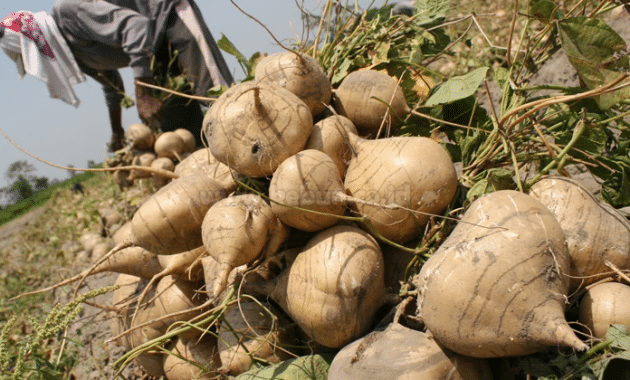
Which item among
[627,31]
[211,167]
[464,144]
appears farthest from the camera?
[627,31]

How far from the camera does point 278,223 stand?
1681mm

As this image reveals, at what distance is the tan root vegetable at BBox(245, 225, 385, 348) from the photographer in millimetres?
1474

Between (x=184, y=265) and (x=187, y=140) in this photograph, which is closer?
(x=184, y=265)

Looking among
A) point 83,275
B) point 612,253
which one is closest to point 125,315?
point 83,275

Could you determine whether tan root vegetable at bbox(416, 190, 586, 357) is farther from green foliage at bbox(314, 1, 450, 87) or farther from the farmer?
the farmer

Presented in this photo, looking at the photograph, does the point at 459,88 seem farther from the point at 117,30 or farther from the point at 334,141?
the point at 117,30

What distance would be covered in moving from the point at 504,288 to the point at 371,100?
3.57 feet

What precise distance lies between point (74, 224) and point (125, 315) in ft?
13.0

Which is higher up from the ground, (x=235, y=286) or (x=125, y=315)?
(x=235, y=286)

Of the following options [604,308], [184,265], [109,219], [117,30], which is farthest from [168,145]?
[604,308]

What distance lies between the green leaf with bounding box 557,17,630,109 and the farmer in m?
3.64

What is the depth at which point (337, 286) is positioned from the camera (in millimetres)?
1468

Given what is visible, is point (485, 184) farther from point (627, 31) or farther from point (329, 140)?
point (627, 31)

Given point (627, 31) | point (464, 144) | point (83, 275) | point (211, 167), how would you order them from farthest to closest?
1. point (627, 31)
2. point (211, 167)
3. point (83, 275)
4. point (464, 144)
